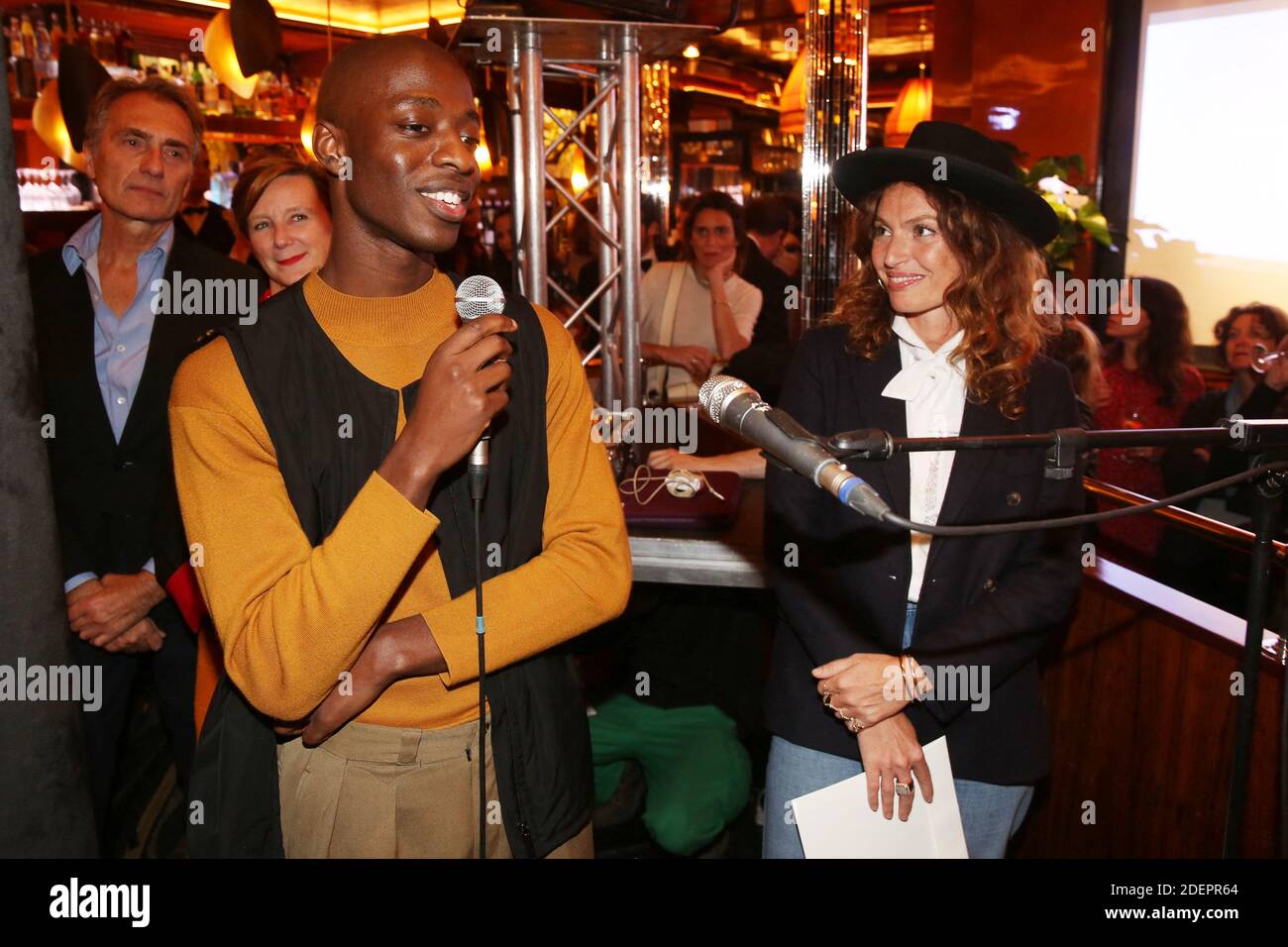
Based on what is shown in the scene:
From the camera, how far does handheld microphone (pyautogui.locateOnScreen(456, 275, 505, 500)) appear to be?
137cm

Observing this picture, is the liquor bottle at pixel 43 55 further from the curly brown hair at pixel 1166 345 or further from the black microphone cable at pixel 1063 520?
the black microphone cable at pixel 1063 520

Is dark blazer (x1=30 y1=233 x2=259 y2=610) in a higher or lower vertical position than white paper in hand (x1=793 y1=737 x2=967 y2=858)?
higher

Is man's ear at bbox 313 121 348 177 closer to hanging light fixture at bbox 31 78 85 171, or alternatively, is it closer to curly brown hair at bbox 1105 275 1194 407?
curly brown hair at bbox 1105 275 1194 407

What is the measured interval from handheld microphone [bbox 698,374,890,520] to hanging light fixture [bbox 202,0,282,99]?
15.1 ft

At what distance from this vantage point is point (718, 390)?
1271 millimetres

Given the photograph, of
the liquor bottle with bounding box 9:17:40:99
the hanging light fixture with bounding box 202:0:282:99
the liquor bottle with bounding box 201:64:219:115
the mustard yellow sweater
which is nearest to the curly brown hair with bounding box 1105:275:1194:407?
the mustard yellow sweater

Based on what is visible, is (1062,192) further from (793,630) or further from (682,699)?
(793,630)

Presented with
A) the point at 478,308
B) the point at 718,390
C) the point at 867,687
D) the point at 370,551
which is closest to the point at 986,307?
the point at 867,687

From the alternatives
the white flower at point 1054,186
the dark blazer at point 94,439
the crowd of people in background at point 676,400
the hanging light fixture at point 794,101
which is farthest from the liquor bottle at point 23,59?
the white flower at point 1054,186

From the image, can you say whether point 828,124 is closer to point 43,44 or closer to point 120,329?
point 120,329

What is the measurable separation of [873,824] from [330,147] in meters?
1.45

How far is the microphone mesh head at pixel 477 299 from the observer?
4.62 feet

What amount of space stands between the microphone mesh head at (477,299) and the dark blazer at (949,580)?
74 centimetres

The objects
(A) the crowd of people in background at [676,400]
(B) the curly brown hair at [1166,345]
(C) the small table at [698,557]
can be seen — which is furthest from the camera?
(B) the curly brown hair at [1166,345]
